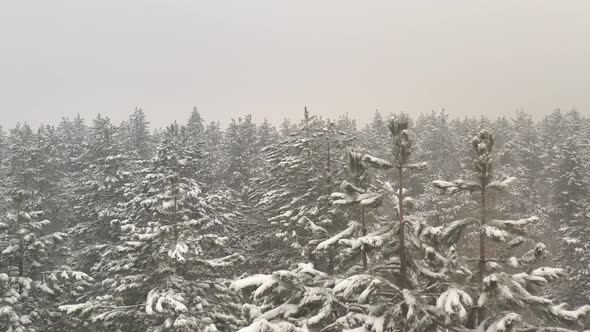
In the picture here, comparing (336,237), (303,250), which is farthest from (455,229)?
(303,250)

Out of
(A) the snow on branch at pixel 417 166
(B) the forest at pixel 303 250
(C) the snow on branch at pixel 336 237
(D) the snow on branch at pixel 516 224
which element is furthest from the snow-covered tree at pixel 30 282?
(D) the snow on branch at pixel 516 224

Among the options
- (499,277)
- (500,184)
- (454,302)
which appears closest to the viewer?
(454,302)

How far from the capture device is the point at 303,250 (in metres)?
19.3

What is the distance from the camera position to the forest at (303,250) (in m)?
7.13

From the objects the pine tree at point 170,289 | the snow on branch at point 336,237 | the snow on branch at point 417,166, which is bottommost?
the pine tree at point 170,289

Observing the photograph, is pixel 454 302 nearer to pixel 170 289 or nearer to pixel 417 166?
pixel 417 166

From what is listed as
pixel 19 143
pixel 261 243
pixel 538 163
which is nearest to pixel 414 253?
pixel 261 243

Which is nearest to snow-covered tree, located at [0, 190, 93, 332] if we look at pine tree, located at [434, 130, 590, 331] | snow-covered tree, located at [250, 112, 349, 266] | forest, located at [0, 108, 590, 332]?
forest, located at [0, 108, 590, 332]

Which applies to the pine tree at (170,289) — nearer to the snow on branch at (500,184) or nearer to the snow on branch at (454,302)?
the snow on branch at (454,302)

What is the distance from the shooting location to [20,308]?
56.9 feet

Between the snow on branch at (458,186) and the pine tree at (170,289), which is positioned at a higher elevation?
the snow on branch at (458,186)

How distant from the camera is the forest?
713 centimetres

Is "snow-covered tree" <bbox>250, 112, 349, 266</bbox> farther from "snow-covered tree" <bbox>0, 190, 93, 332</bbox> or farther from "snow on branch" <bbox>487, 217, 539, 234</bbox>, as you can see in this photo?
"snow on branch" <bbox>487, 217, 539, 234</bbox>

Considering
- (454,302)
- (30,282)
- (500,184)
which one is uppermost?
(500,184)
